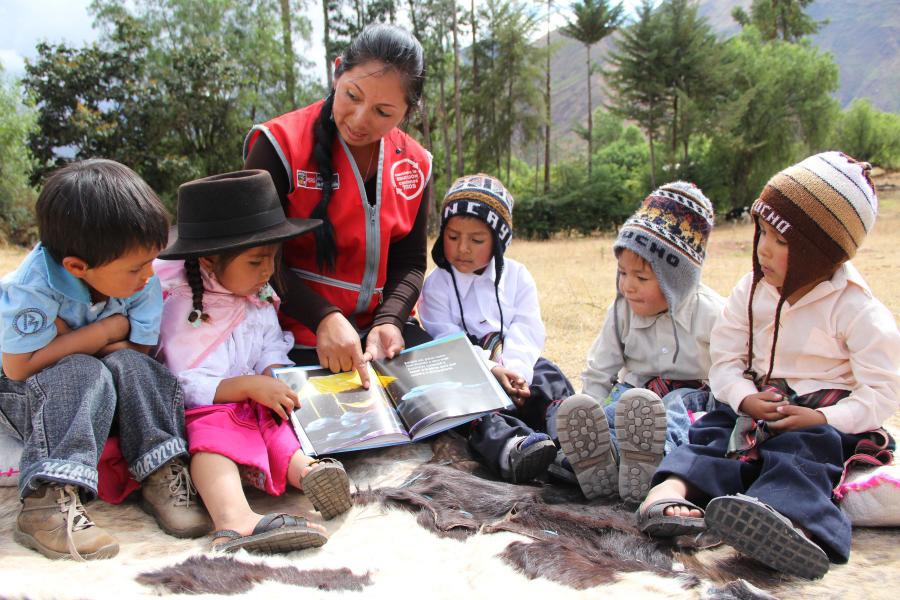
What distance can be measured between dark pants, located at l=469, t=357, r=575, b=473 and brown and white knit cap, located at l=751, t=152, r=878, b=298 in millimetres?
983

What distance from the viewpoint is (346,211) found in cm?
270

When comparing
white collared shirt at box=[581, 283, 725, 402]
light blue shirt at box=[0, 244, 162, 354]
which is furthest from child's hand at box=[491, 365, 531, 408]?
light blue shirt at box=[0, 244, 162, 354]

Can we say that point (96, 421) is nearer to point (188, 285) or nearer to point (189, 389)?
point (189, 389)

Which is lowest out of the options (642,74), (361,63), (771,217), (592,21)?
(771,217)

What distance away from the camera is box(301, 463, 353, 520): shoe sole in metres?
1.91

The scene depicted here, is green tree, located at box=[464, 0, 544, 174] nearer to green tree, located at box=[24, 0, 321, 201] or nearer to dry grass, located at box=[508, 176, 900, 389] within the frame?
green tree, located at box=[24, 0, 321, 201]

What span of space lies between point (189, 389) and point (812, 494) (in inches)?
73.3

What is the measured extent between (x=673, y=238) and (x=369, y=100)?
129 centimetres

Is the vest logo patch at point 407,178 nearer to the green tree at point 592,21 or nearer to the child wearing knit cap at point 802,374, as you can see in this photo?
the child wearing knit cap at point 802,374

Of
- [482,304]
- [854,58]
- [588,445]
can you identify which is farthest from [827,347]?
[854,58]

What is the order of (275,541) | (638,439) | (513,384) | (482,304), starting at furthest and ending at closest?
(482,304) < (513,384) < (638,439) < (275,541)

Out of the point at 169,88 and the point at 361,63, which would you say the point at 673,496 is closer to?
the point at 361,63

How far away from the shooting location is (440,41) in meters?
25.8

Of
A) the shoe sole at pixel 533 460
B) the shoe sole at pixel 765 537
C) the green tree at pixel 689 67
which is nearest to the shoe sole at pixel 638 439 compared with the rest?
the shoe sole at pixel 533 460
